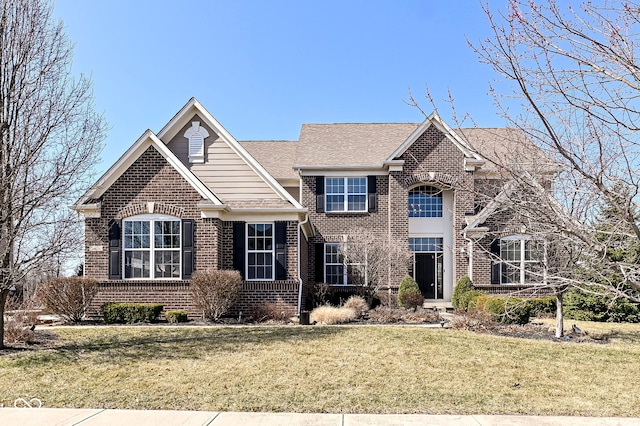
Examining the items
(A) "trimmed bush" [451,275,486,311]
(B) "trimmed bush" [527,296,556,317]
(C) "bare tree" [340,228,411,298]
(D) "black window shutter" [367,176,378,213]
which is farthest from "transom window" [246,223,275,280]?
(B) "trimmed bush" [527,296,556,317]

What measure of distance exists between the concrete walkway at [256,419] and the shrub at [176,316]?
7.52 meters

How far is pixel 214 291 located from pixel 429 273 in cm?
1152

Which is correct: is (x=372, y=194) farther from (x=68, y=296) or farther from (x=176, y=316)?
(x=68, y=296)

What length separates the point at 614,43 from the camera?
407cm

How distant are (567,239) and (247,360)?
6.25m

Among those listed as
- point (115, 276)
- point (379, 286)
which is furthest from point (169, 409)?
point (379, 286)

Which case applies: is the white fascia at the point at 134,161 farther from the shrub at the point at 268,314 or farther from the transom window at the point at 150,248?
the shrub at the point at 268,314

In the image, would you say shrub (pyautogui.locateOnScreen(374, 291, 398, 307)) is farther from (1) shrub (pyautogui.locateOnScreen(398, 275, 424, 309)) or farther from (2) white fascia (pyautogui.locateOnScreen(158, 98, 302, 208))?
(2) white fascia (pyautogui.locateOnScreen(158, 98, 302, 208))

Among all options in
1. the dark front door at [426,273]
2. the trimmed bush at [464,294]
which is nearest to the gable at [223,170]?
the trimmed bush at [464,294]

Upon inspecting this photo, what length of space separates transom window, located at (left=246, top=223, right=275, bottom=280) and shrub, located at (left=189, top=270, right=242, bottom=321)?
5.01 feet

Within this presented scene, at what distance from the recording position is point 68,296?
45.3 feet

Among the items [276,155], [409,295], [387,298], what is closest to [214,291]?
[409,295]

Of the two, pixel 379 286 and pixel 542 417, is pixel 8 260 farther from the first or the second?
pixel 379 286

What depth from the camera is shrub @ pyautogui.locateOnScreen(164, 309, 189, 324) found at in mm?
14062
